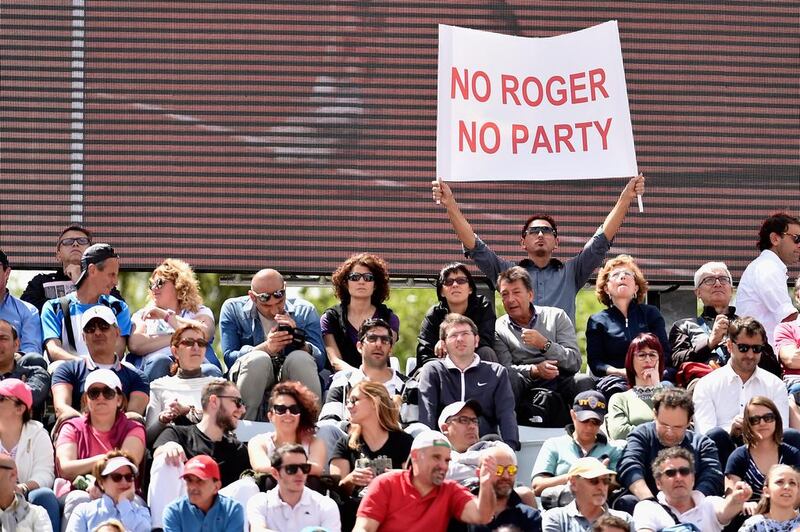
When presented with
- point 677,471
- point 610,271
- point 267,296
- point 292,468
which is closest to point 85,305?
point 267,296

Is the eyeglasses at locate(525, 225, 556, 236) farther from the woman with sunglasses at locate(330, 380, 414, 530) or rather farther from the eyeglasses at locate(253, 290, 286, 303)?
the woman with sunglasses at locate(330, 380, 414, 530)

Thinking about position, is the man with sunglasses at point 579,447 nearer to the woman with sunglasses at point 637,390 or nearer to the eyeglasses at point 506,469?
the woman with sunglasses at point 637,390

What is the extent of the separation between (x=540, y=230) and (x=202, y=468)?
3.75m

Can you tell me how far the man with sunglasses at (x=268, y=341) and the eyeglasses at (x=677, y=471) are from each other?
8.04ft

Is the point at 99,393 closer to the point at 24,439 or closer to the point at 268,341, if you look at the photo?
the point at 24,439

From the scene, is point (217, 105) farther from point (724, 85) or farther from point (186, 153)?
point (724, 85)

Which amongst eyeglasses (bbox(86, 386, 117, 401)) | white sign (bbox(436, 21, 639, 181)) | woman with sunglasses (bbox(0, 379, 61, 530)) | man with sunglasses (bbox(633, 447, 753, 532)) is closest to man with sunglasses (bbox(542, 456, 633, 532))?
man with sunglasses (bbox(633, 447, 753, 532))

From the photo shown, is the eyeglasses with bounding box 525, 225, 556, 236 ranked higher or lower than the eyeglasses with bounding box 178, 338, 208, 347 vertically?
higher

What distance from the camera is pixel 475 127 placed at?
41.7 ft

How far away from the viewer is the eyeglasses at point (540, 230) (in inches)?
493

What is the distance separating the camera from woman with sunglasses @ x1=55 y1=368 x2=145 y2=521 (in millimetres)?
10266

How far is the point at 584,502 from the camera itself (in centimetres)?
988

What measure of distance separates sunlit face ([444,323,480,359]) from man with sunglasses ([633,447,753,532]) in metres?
1.46

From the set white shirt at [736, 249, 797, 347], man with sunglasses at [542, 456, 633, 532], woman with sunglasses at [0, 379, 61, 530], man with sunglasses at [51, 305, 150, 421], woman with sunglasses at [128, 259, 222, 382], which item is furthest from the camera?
white shirt at [736, 249, 797, 347]
